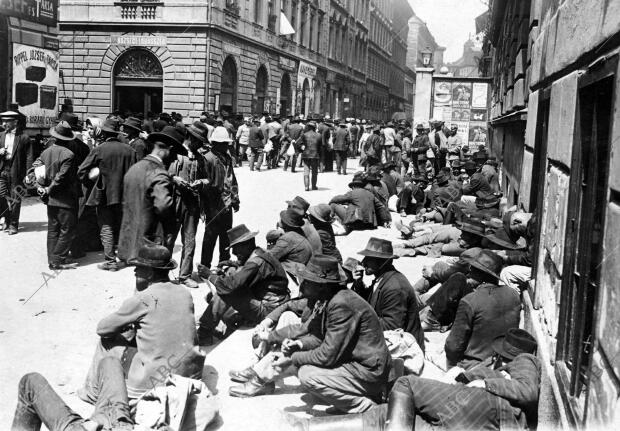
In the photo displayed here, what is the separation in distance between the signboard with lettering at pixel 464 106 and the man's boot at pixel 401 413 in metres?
20.2

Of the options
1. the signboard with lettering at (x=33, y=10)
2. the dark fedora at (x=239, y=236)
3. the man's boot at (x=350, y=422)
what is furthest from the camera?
the signboard with lettering at (x=33, y=10)

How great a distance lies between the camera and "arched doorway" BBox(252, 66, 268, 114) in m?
31.1

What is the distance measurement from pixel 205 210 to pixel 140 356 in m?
3.67

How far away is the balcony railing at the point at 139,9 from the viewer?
25219 millimetres

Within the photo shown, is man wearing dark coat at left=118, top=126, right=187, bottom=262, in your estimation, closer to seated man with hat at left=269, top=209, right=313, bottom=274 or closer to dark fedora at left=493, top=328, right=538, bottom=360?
seated man with hat at left=269, top=209, right=313, bottom=274

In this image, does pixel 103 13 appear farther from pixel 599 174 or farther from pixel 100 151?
pixel 599 174

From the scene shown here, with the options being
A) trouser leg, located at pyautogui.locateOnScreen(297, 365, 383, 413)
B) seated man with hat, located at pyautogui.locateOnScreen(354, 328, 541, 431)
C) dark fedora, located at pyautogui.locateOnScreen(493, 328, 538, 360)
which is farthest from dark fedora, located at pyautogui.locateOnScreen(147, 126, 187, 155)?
dark fedora, located at pyautogui.locateOnScreen(493, 328, 538, 360)

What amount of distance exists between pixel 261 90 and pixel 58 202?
2417 centimetres

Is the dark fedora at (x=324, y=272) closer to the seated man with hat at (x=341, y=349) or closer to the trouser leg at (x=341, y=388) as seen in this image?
the seated man with hat at (x=341, y=349)

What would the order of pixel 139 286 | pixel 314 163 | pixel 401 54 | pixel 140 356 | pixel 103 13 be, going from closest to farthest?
pixel 140 356 → pixel 139 286 → pixel 314 163 → pixel 103 13 → pixel 401 54

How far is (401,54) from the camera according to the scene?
257 ft

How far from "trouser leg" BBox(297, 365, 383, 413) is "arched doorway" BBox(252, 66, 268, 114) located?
88.3ft

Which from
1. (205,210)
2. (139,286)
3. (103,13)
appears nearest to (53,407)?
(139,286)

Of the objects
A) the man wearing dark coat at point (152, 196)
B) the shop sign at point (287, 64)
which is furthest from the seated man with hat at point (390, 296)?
the shop sign at point (287, 64)
